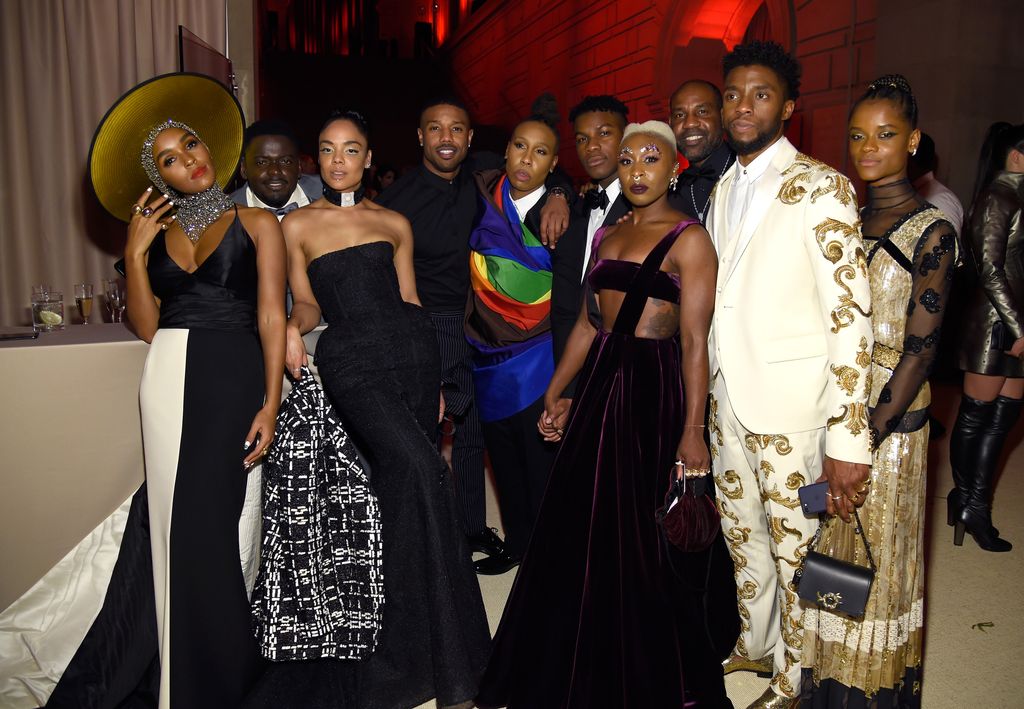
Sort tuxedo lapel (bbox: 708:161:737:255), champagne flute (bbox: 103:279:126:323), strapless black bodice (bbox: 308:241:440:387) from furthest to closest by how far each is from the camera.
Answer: champagne flute (bbox: 103:279:126:323), strapless black bodice (bbox: 308:241:440:387), tuxedo lapel (bbox: 708:161:737:255)

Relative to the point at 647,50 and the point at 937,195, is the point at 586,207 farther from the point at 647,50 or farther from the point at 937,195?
the point at 647,50

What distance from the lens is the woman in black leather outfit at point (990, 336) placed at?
3.40m

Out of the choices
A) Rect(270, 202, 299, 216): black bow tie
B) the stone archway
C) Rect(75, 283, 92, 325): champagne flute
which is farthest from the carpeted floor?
the stone archway

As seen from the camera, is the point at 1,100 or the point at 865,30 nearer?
the point at 1,100

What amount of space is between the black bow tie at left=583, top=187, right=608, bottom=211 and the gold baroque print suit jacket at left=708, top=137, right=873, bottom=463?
0.74 meters

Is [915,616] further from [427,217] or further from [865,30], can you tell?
[865,30]

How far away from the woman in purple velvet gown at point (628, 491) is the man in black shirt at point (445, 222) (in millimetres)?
958

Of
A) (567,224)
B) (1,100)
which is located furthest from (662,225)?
(1,100)

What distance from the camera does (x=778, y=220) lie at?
6.40 ft

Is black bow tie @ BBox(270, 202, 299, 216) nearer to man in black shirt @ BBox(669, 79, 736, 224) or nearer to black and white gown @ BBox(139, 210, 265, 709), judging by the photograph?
black and white gown @ BBox(139, 210, 265, 709)

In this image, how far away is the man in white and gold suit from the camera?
1.86 metres

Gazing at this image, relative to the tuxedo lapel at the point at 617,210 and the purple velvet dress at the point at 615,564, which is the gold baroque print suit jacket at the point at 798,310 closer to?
the purple velvet dress at the point at 615,564

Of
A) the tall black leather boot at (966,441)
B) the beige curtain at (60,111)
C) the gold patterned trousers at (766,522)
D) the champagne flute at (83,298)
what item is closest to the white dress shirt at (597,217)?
the gold patterned trousers at (766,522)

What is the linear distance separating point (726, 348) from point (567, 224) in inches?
37.8
